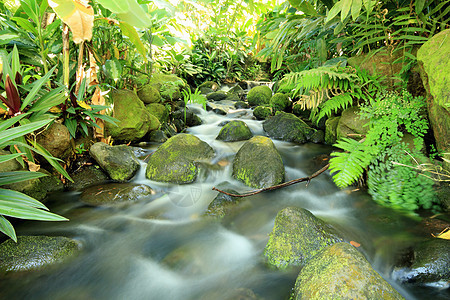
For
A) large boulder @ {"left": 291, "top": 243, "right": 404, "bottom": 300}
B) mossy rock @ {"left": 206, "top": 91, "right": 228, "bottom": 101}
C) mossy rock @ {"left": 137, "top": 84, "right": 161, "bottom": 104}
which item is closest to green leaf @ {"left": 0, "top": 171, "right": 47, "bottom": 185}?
large boulder @ {"left": 291, "top": 243, "right": 404, "bottom": 300}

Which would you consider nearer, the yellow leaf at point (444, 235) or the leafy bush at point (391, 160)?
the yellow leaf at point (444, 235)

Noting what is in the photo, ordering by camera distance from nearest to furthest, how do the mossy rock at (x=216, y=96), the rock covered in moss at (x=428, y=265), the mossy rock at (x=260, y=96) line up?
the rock covered in moss at (x=428, y=265), the mossy rock at (x=260, y=96), the mossy rock at (x=216, y=96)

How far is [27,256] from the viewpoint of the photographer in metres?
1.72

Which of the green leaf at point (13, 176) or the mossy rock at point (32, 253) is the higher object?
the green leaf at point (13, 176)

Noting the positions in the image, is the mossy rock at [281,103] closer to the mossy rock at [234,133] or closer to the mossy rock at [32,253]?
the mossy rock at [234,133]

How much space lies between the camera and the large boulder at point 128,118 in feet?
12.1

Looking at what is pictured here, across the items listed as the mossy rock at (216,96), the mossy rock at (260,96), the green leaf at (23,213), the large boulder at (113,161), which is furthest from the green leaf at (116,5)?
the mossy rock at (216,96)

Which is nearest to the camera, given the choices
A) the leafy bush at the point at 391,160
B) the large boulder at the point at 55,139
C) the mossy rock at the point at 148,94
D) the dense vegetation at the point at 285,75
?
the dense vegetation at the point at 285,75

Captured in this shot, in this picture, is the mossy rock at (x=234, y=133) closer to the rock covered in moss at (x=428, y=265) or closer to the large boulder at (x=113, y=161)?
the large boulder at (x=113, y=161)

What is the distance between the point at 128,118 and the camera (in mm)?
3809

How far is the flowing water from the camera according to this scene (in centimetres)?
164

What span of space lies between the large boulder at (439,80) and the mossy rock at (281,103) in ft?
11.5

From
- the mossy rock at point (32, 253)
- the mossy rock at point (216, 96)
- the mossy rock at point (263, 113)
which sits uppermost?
the mossy rock at point (216, 96)

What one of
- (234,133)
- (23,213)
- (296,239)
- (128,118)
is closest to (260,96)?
(234,133)
